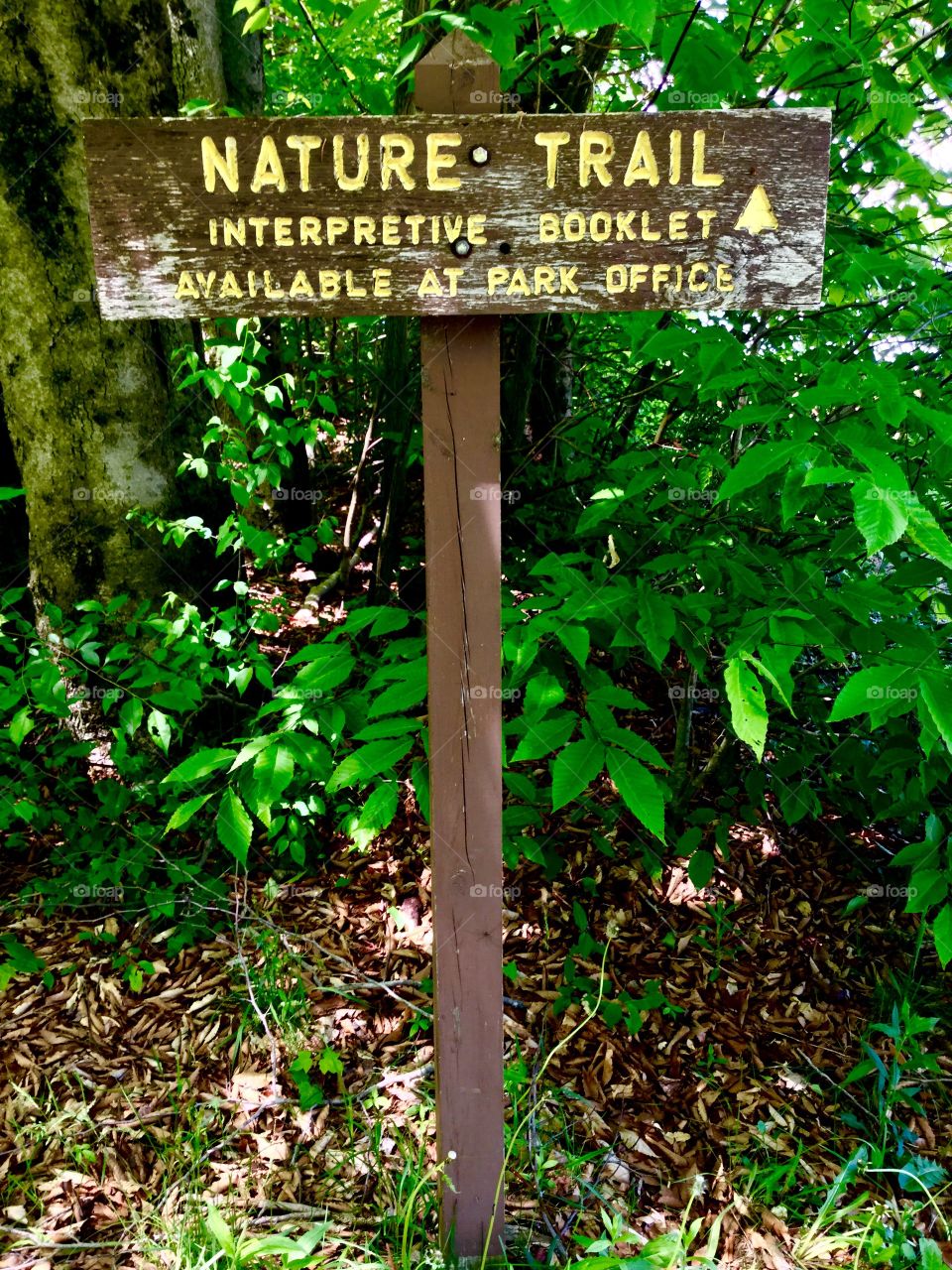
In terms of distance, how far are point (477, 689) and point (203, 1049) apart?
5.92ft

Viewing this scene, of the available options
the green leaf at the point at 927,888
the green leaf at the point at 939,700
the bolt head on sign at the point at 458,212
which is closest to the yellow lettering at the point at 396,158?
the bolt head on sign at the point at 458,212

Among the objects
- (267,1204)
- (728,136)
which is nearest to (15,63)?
(728,136)

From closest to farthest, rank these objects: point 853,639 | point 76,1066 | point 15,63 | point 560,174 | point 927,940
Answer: point 560,174
point 853,639
point 76,1066
point 15,63
point 927,940

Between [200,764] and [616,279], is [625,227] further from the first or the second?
[200,764]

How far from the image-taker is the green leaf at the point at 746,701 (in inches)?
66.3

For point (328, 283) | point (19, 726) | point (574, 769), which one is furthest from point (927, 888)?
point (19, 726)

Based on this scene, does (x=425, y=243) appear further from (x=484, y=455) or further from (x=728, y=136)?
(x=728, y=136)

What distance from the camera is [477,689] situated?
1764 mm

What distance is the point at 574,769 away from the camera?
1985 mm

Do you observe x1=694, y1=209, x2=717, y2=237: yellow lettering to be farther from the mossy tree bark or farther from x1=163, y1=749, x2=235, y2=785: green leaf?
the mossy tree bark

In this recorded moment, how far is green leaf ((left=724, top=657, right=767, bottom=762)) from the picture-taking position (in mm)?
1685

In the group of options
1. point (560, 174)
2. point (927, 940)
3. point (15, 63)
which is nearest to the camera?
point (560, 174)

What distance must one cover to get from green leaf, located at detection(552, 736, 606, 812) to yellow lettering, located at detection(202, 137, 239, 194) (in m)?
1.31

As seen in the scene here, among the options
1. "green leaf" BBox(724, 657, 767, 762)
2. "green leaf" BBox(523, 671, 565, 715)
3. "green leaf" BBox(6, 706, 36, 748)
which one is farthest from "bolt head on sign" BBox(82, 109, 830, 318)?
"green leaf" BBox(6, 706, 36, 748)
